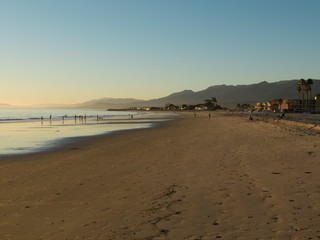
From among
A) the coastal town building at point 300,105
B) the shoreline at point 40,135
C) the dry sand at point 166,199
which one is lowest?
the shoreline at point 40,135

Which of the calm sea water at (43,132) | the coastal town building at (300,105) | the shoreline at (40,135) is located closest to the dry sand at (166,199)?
the shoreline at (40,135)

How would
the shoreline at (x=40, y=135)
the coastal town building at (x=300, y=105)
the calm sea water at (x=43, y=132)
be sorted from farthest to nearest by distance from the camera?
the coastal town building at (x=300, y=105) < the calm sea water at (x=43, y=132) < the shoreline at (x=40, y=135)

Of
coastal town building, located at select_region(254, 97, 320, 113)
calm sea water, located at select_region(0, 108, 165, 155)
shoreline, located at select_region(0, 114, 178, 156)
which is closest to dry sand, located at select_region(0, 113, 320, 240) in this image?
shoreline, located at select_region(0, 114, 178, 156)

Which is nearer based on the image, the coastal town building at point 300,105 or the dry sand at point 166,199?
the dry sand at point 166,199

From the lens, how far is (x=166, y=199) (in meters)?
7.33

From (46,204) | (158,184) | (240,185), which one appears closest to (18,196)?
(46,204)

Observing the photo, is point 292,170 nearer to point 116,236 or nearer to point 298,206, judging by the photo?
point 298,206

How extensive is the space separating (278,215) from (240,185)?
Result: 8.03 feet

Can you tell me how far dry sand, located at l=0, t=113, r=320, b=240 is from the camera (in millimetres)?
5395

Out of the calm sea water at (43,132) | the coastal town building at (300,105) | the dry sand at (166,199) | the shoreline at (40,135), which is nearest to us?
the dry sand at (166,199)

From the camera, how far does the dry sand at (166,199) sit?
5395mm

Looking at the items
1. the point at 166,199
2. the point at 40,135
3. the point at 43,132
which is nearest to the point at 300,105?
the point at 43,132

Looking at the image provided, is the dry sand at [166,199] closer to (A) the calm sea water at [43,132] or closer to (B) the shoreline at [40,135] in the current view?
(B) the shoreline at [40,135]

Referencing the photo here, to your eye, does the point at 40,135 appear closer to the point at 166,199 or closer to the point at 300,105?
the point at 166,199
